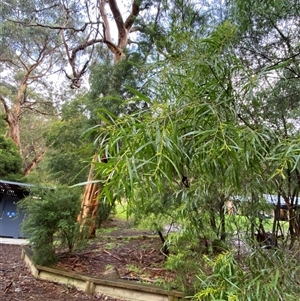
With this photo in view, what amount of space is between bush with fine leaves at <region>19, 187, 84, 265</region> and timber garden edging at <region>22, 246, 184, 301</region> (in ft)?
0.69

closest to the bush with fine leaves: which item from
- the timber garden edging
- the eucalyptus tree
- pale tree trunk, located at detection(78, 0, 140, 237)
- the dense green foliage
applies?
the timber garden edging

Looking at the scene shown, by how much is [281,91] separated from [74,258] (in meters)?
3.88

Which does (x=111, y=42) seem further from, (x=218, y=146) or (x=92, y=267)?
(x=218, y=146)

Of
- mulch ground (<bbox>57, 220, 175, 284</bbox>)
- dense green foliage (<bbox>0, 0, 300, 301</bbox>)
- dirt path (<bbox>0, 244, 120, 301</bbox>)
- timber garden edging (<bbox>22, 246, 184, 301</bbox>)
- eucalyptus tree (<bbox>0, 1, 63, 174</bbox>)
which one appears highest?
eucalyptus tree (<bbox>0, 1, 63, 174</bbox>)

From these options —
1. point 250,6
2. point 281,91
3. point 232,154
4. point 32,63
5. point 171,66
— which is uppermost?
point 32,63

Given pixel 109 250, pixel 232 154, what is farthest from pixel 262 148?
pixel 109 250

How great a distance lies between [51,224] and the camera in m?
4.21

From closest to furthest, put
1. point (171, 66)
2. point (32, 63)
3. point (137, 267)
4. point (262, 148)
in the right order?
1. point (262, 148)
2. point (171, 66)
3. point (137, 267)
4. point (32, 63)

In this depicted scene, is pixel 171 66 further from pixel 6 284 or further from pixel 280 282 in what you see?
pixel 6 284

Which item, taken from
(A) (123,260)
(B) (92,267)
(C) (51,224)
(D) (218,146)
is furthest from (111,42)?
(D) (218,146)

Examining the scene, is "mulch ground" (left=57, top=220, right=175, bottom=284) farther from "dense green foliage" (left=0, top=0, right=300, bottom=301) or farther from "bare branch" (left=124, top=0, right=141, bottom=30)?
"bare branch" (left=124, top=0, right=141, bottom=30)

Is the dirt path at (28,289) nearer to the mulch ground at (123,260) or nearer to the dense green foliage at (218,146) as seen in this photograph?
the mulch ground at (123,260)

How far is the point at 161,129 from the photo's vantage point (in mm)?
876

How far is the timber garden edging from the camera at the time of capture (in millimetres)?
3304
